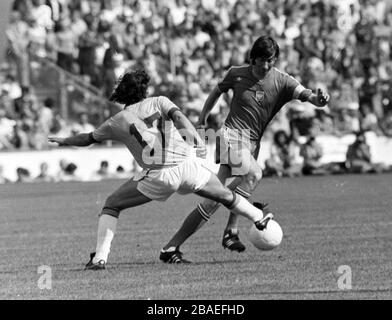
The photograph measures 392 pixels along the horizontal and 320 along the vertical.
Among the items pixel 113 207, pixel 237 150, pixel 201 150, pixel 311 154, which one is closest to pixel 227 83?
pixel 237 150

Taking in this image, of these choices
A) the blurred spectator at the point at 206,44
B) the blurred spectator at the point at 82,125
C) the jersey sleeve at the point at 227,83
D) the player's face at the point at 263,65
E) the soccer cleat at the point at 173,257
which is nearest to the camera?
the soccer cleat at the point at 173,257

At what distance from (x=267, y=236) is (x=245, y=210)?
1.10 ft

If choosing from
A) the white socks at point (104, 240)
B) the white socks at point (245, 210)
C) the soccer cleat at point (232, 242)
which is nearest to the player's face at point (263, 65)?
the white socks at point (245, 210)

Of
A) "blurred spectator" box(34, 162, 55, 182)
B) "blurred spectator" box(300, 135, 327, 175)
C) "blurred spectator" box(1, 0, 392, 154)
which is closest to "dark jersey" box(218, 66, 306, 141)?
"blurred spectator" box(34, 162, 55, 182)

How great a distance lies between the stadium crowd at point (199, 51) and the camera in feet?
87.5

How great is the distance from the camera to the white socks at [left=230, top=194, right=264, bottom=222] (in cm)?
1129

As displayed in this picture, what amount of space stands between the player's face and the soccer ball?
1.77 metres

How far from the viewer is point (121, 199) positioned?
37.0 ft

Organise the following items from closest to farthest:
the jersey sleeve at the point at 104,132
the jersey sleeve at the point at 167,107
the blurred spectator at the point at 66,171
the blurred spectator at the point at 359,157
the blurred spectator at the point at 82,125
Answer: the jersey sleeve at the point at 167,107 < the jersey sleeve at the point at 104,132 < the blurred spectator at the point at 66,171 < the blurred spectator at the point at 359,157 < the blurred spectator at the point at 82,125

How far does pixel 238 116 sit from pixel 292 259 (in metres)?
1.87

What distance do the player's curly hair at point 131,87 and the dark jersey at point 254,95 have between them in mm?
1761

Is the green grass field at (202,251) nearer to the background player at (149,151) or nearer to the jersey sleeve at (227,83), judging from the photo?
the background player at (149,151)

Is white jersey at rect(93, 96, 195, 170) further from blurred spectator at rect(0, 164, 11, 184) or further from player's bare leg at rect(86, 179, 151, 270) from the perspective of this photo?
blurred spectator at rect(0, 164, 11, 184)

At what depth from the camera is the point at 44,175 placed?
25781 millimetres
